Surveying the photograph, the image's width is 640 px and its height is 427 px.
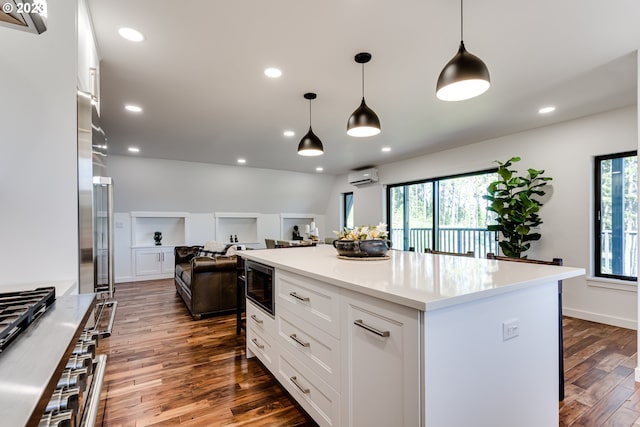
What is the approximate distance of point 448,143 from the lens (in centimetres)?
532

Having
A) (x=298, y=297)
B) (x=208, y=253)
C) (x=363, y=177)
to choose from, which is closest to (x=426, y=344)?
(x=298, y=297)

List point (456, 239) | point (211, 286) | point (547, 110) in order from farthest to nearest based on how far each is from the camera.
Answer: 1. point (456, 239)
2. point (211, 286)
3. point (547, 110)

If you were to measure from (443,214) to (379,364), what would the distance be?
5.36 meters

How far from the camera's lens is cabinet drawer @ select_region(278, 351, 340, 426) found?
1616 millimetres

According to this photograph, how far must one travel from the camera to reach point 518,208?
4.27 m

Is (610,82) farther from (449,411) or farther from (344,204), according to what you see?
(344,204)

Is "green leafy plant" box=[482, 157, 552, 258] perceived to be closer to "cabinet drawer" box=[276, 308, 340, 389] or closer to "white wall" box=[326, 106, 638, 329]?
"white wall" box=[326, 106, 638, 329]

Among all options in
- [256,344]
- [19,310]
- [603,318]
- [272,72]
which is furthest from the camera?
[603,318]

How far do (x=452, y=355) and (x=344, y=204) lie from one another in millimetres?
7802

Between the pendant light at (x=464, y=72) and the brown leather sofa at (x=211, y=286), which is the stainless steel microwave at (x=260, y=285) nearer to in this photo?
the brown leather sofa at (x=211, y=286)

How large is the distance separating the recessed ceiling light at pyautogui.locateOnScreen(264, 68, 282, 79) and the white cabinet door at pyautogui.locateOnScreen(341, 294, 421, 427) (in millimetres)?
2137

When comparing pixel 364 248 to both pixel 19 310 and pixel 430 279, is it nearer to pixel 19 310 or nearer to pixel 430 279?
pixel 430 279

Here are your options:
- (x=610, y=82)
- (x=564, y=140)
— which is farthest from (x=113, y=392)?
(x=564, y=140)

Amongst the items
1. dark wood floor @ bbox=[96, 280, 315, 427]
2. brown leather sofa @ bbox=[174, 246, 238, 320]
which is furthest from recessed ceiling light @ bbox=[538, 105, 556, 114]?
brown leather sofa @ bbox=[174, 246, 238, 320]
